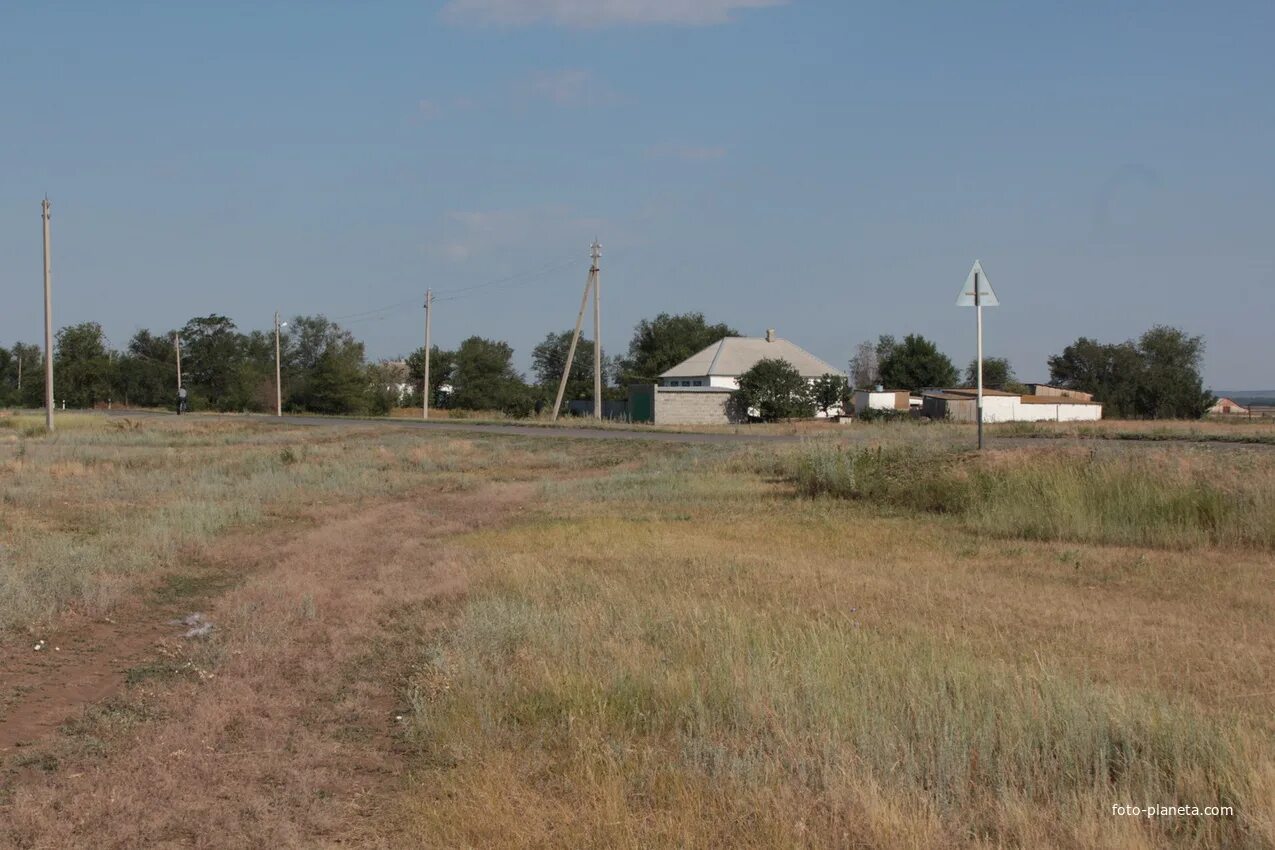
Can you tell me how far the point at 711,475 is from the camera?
80.2 feet

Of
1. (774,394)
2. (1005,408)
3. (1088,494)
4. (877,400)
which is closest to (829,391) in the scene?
(774,394)

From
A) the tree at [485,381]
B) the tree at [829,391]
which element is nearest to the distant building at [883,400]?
the tree at [829,391]

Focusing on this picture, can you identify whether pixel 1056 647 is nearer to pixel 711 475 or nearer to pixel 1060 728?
pixel 1060 728

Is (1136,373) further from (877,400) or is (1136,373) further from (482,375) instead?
(482,375)

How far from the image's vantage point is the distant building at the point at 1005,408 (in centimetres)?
6125

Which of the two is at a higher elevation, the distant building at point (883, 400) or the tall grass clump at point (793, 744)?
the distant building at point (883, 400)

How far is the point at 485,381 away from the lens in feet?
336

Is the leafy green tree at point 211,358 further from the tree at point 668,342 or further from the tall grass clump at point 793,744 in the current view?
the tall grass clump at point 793,744

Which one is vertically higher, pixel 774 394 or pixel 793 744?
pixel 774 394

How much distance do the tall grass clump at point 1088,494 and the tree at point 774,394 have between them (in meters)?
49.1

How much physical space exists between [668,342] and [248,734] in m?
116

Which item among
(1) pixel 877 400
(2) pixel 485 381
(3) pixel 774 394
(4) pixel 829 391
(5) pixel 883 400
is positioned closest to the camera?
(3) pixel 774 394

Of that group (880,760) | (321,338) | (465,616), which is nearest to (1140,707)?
(880,760)

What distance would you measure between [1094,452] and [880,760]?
13.3 meters
